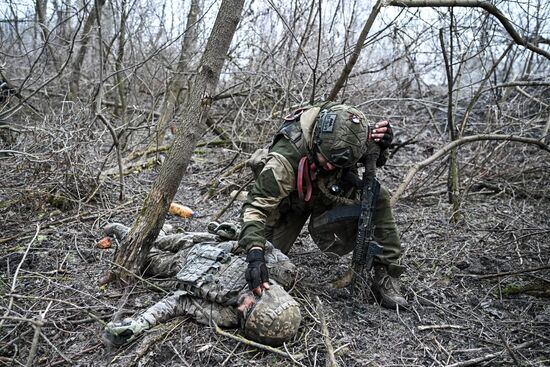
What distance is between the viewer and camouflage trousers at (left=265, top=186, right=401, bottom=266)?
3250 millimetres

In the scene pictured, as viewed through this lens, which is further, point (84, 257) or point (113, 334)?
point (84, 257)

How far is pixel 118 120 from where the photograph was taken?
693 centimetres

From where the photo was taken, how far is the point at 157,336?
8.47 feet

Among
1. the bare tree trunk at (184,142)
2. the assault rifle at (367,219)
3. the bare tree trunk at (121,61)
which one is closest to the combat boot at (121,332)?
the bare tree trunk at (184,142)

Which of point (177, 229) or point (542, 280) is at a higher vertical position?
point (542, 280)

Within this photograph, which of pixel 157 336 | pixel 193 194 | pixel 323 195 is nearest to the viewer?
pixel 157 336

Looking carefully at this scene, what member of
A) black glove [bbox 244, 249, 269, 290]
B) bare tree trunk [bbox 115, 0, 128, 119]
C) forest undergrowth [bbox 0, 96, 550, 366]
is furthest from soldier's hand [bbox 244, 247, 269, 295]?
bare tree trunk [bbox 115, 0, 128, 119]

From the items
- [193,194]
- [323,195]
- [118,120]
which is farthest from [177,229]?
[118,120]

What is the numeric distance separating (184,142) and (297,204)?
0.96m

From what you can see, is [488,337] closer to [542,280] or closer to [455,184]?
[542,280]

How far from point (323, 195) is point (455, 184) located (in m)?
2.13

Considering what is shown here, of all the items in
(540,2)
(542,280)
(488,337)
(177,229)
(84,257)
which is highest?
(540,2)

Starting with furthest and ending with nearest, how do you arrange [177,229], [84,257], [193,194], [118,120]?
[118,120], [193,194], [177,229], [84,257]

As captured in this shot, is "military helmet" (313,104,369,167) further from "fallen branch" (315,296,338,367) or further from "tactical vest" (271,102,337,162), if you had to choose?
"fallen branch" (315,296,338,367)
